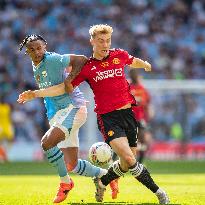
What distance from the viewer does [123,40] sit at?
28453 mm

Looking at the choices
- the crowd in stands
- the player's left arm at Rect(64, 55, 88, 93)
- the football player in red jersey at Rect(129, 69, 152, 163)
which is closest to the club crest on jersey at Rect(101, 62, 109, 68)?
the player's left arm at Rect(64, 55, 88, 93)

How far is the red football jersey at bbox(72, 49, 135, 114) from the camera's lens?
32.6 ft

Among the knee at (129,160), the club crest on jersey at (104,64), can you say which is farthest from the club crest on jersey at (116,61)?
the knee at (129,160)

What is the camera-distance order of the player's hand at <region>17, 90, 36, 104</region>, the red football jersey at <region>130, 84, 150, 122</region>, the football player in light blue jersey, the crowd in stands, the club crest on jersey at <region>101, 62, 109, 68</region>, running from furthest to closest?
the crowd in stands → the red football jersey at <region>130, 84, 150, 122</region> → the football player in light blue jersey → the club crest on jersey at <region>101, 62, 109, 68</region> → the player's hand at <region>17, 90, 36, 104</region>

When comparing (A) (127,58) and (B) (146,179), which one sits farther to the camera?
(A) (127,58)

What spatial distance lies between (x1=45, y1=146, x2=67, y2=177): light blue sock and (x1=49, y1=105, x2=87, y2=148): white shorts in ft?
0.78

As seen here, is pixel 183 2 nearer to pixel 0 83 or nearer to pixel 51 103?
pixel 0 83

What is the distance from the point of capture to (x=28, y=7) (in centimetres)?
2941

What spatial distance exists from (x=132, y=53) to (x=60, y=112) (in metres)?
17.4

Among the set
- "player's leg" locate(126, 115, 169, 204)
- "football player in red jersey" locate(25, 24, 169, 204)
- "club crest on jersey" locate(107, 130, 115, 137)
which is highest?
"football player in red jersey" locate(25, 24, 169, 204)

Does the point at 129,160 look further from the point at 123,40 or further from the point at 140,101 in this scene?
the point at 123,40

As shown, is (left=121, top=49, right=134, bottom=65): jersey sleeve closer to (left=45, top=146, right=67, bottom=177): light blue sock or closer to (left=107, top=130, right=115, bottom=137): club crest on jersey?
(left=107, top=130, right=115, bottom=137): club crest on jersey

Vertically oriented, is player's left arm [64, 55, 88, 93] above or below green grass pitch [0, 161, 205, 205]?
above

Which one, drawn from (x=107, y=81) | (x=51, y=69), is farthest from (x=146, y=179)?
(x=51, y=69)
